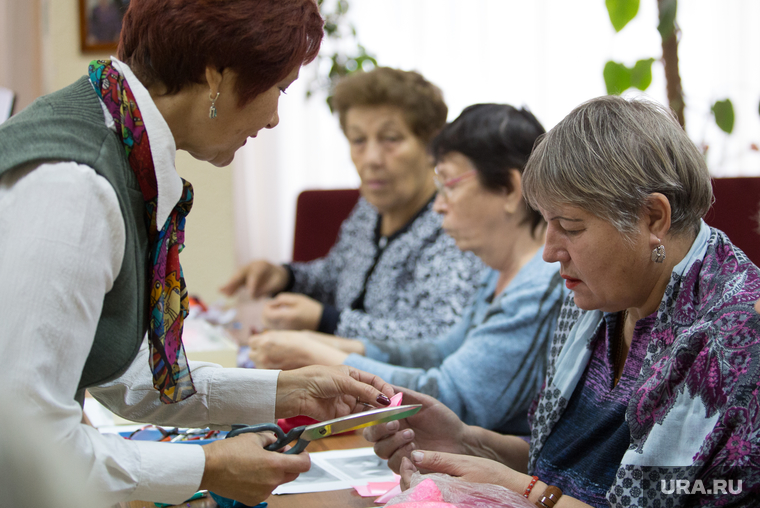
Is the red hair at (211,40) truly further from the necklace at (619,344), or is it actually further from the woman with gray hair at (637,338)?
the necklace at (619,344)

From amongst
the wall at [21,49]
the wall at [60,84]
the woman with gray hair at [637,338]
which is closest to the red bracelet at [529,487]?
the woman with gray hair at [637,338]

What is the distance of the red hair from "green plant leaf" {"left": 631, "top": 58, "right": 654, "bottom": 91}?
5.80ft

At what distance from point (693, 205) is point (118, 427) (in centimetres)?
123

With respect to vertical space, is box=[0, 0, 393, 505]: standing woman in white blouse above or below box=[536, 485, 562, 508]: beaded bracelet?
above

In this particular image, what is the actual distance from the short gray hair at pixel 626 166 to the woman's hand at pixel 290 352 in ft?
2.53

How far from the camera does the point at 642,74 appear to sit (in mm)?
2381

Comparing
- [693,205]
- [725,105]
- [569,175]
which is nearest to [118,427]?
[569,175]

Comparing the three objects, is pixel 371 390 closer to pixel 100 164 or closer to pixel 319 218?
pixel 100 164

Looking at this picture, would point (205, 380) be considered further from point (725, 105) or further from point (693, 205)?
point (725, 105)

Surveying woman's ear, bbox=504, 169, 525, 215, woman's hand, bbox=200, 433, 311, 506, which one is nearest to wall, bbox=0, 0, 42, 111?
woman's ear, bbox=504, 169, 525, 215

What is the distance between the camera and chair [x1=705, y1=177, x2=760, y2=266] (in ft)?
6.53

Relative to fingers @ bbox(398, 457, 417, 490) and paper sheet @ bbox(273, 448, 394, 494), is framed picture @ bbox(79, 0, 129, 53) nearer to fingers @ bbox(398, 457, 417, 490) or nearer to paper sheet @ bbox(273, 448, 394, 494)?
paper sheet @ bbox(273, 448, 394, 494)

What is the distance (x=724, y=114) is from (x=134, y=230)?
238cm

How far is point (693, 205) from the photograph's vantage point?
1.05 meters
